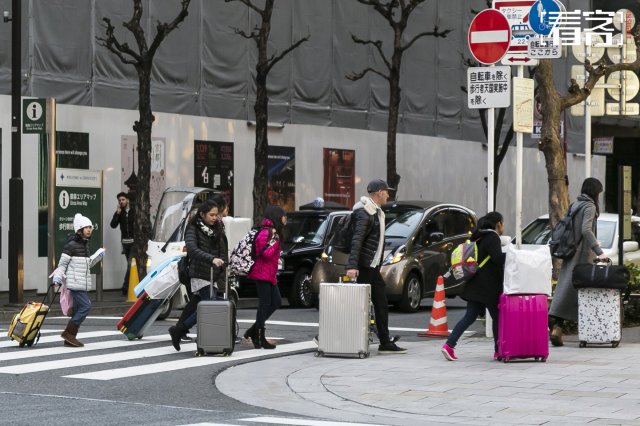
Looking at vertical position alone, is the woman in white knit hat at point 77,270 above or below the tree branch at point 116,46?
below

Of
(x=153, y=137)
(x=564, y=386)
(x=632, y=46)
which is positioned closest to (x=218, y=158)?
(x=153, y=137)

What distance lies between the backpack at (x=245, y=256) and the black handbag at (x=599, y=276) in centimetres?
348

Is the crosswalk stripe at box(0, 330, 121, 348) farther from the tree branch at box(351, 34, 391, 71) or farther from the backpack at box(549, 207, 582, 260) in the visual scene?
the tree branch at box(351, 34, 391, 71)

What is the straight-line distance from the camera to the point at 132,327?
17.1 metres

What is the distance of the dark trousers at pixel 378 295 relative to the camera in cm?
1532

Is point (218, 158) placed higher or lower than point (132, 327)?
higher

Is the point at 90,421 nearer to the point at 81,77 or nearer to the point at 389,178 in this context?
the point at 81,77

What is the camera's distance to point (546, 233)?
76.2ft

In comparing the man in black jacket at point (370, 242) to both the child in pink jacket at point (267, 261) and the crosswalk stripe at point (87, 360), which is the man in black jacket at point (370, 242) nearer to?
the child in pink jacket at point (267, 261)

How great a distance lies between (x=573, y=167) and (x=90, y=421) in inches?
1609

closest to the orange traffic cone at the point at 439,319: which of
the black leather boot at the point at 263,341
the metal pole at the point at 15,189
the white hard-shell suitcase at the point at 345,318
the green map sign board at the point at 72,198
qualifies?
the black leather boot at the point at 263,341

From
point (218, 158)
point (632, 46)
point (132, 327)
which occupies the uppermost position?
point (632, 46)

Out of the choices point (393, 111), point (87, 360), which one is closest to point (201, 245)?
point (87, 360)

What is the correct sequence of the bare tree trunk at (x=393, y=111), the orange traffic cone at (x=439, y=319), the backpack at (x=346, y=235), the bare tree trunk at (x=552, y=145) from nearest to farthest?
the backpack at (x=346, y=235) < the orange traffic cone at (x=439, y=319) < the bare tree trunk at (x=552, y=145) < the bare tree trunk at (x=393, y=111)
